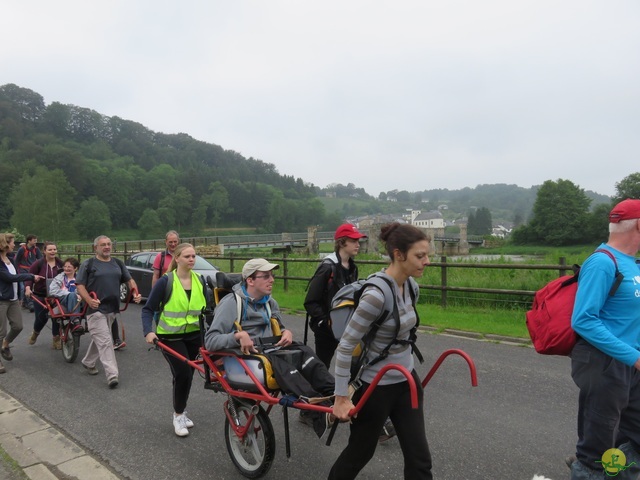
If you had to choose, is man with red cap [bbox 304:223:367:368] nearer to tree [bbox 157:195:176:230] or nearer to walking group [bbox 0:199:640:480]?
walking group [bbox 0:199:640:480]

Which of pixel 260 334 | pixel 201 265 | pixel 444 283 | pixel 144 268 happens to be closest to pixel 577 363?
pixel 260 334

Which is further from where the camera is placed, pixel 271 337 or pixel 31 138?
pixel 31 138

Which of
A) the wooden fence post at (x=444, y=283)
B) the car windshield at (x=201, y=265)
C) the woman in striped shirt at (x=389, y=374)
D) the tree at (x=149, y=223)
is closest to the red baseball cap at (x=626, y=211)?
the woman in striped shirt at (x=389, y=374)

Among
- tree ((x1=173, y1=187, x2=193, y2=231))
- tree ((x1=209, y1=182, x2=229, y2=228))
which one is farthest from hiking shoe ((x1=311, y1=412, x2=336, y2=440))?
tree ((x1=209, y1=182, x2=229, y2=228))

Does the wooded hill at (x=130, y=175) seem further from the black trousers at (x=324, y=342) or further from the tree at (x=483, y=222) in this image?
the black trousers at (x=324, y=342)

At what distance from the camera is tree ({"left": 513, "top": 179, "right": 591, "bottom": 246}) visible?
5928 cm

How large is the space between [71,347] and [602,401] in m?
7.10

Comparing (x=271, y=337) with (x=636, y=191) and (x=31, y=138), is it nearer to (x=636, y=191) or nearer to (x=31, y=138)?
(x=636, y=191)

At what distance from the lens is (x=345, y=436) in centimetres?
419

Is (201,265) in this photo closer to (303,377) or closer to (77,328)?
(77,328)

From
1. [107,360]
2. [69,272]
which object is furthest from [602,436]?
[69,272]

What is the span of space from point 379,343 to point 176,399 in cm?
263

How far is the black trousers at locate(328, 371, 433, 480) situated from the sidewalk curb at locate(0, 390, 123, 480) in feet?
6.93

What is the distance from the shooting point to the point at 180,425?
427 centimetres
